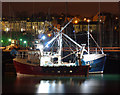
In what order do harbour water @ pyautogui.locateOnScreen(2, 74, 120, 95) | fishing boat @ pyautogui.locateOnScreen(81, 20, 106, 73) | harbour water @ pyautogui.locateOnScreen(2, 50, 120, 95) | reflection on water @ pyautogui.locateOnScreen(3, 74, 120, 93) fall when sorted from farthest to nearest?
fishing boat @ pyautogui.locateOnScreen(81, 20, 106, 73) < reflection on water @ pyautogui.locateOnScreen(3, 74, 120, 93) < harbour water @ pyautogui.locateOnScreen(2, 74, 120, 95) < harbour water @ pyautogui.locateOnScreen(2, 50, 120, 95)

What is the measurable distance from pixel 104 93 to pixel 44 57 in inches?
275

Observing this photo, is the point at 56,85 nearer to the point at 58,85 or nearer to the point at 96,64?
the point at 58,85

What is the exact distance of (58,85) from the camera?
18.7 meters

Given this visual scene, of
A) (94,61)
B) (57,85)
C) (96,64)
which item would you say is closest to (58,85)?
(57,85)

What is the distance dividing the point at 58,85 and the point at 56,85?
136 mm

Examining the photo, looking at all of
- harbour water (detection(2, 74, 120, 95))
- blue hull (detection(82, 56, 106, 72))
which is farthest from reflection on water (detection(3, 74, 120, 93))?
blue hull (detection(82, 56, 106, 72))

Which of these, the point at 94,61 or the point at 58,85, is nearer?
the point at 58,85

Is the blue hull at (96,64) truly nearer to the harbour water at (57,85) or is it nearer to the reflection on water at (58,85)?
the harbour water at (57,85)

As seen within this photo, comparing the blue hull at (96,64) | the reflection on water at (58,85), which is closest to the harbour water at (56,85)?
the reflection on water at (58,85)

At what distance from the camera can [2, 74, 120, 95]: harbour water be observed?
1667 cm

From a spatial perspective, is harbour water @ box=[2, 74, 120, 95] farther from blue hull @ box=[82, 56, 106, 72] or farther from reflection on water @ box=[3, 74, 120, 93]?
blue hull @ box=[82, 56, 106, 72]

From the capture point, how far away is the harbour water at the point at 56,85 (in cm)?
1667

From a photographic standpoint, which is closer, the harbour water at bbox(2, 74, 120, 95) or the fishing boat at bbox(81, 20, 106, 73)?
the harbour water at bbox(2, 74, 120, 95)

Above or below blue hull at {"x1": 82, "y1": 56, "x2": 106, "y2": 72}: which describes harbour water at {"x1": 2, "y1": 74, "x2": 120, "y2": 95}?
below
